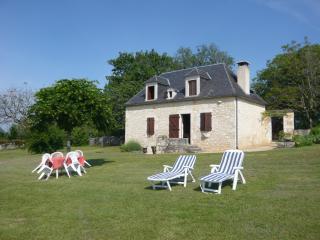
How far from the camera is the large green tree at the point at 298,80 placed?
27844mm

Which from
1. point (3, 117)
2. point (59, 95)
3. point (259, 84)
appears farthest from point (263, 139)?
point (3, 117)

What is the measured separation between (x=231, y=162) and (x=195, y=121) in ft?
47.2

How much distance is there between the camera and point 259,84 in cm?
3497

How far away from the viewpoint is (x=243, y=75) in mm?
23219

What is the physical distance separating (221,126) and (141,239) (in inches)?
700

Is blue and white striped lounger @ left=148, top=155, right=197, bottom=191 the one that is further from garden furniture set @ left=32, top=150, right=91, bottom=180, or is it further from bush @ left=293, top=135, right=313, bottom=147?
bush @ left=293, top=135, right=313, bottom=147

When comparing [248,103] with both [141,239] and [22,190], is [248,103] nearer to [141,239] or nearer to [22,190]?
[22,190]

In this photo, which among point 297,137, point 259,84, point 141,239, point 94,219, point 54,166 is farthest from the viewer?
point 259,84

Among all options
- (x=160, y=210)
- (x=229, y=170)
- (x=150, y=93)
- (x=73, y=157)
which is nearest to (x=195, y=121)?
(x=150, y=93)

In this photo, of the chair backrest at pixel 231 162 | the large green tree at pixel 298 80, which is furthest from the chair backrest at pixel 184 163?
the large green tree at pixel 298 80

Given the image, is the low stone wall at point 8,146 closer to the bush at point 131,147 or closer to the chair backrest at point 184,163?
the bush at point 131,147

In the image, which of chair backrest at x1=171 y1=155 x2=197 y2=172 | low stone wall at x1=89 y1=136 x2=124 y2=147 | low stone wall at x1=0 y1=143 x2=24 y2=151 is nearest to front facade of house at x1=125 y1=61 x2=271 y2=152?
low stone wall at x1=89 y1=136 x2=124 y2=147

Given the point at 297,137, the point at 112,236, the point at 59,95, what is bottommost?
the point at 112,236

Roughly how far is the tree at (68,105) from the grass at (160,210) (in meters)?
3.85
